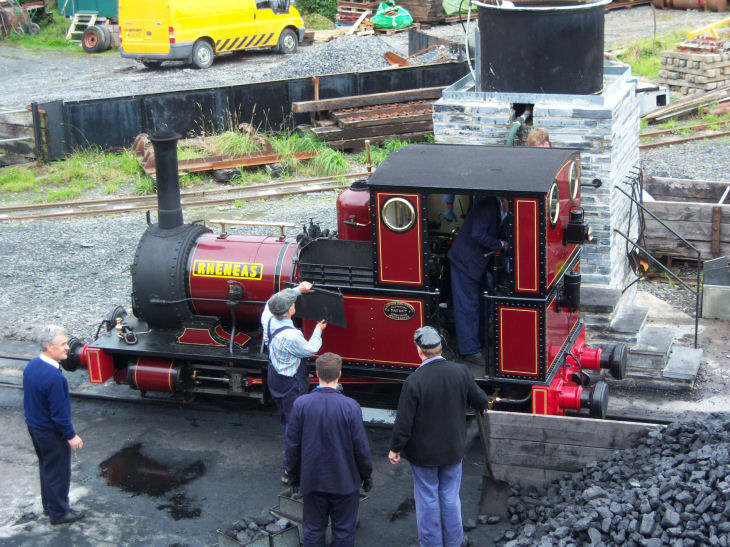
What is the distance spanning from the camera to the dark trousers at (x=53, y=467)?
22.5ft

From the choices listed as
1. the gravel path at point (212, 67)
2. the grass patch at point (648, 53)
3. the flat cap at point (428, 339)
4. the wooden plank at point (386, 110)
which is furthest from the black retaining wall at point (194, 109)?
the flat cap at point (428, 339)

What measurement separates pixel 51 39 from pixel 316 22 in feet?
27.5

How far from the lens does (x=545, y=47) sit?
9.17 meters

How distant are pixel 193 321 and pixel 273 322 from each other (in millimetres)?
1619

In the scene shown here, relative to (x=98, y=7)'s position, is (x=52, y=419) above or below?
below

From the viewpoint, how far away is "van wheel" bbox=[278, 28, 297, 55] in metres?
26.3

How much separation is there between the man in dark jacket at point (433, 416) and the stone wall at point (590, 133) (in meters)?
3.56

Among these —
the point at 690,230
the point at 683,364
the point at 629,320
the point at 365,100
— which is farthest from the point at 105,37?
the point at 683,364

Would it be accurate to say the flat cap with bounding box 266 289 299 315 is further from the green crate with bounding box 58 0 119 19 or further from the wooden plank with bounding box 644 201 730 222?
the green crate with bounding box 58 0 119 19

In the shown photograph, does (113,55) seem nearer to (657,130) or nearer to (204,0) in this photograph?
(204,0)

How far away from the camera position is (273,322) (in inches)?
280

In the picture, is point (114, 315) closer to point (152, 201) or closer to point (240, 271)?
point (240, 271)

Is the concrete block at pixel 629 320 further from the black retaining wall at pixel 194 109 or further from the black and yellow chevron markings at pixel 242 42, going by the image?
the black and yellow chevron markings at pixel 242 42

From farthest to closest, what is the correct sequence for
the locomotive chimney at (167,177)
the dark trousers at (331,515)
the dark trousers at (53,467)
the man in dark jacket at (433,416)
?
→ the locomotive chimney at (167,177)
the dark trousers at (53,467)
the dark trousers at (331,515)
the man in dark jacket at (433,416)
